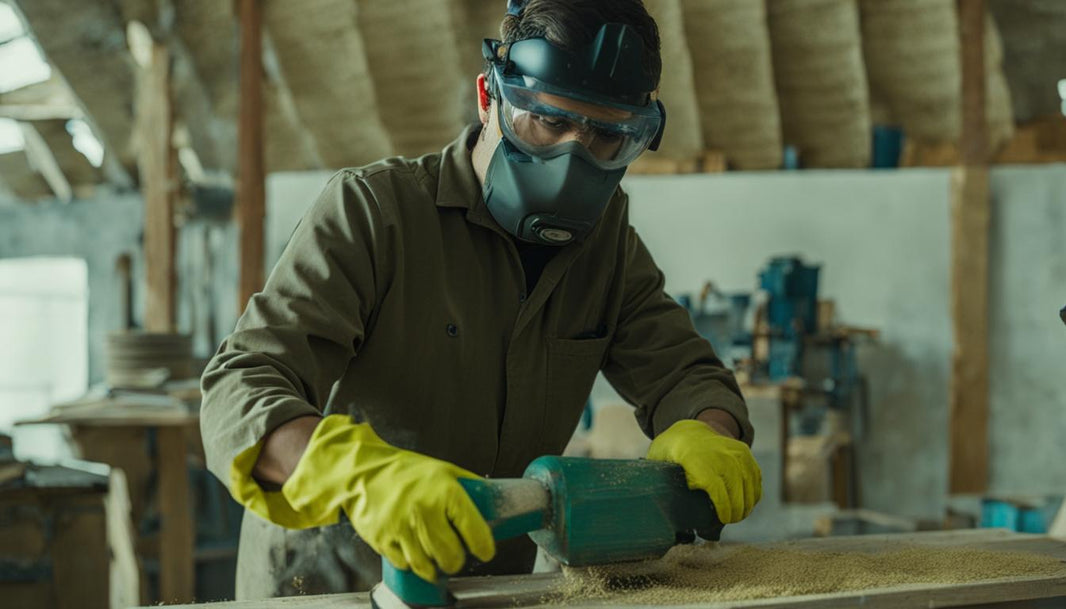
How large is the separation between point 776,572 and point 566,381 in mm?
590

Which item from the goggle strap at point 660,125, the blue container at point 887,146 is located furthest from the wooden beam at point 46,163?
the goggle strap at point 660,125

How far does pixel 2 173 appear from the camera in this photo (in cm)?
812

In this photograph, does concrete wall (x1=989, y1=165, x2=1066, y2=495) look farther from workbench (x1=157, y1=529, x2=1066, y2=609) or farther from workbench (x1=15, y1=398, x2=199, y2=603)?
workbench (x1=157, y1=529, x2=1066, y2=609)

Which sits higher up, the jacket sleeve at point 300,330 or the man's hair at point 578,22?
the man's hair at point 578,22

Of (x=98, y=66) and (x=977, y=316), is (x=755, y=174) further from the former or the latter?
(x=98, y=66)

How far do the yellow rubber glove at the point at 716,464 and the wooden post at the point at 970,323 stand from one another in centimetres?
471

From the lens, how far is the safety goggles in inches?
63.7

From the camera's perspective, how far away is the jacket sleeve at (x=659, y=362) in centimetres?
190

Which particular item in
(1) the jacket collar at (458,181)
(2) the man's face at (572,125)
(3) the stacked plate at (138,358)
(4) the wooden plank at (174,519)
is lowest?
(4) the wooden plank at (174,519)

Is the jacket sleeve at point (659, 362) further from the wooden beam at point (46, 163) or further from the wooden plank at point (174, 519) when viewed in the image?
Answer: the wooden beam at point (46, 163)

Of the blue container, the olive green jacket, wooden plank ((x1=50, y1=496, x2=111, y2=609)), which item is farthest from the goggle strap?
the blue container

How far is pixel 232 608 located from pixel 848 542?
1.12 m

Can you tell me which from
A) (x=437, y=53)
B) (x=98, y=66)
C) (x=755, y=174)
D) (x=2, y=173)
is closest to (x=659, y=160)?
(x=755, y=174)

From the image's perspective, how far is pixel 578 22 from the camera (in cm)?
162
